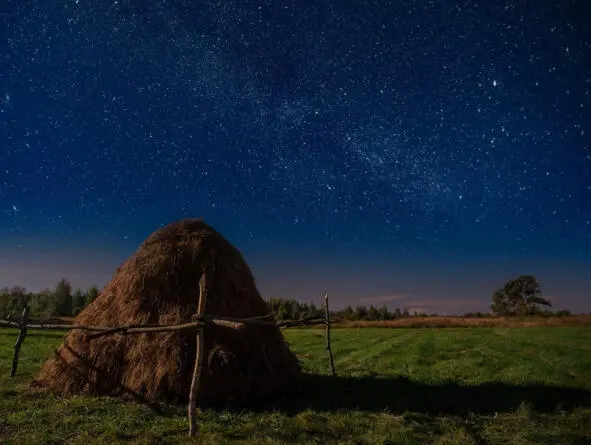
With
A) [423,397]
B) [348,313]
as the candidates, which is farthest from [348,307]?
[423,397]

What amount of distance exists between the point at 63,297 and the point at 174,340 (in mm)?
84165

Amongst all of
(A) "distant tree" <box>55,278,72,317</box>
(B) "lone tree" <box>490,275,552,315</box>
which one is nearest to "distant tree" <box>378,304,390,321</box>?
(B) "lone tree" <box>490,275,552,315</box>

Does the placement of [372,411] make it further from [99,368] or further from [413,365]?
[413,365]

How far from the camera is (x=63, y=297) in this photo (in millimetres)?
82625

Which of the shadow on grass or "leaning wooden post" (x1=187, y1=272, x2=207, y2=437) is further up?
"leaning wooden post" (x1=187, y1=272, x2=207, y2=437)

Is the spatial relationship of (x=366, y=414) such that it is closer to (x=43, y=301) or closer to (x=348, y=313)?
(x=348, y=313)

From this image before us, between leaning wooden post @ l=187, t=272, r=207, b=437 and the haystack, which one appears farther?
the haystack

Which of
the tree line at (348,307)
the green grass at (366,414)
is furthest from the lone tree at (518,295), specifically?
the green grass at (366,414)

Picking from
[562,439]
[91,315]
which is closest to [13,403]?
[91,315]

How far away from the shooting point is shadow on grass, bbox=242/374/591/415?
1109 centimetres

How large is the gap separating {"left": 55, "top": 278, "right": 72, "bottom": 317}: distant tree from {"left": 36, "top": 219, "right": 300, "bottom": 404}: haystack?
76373 millimetres

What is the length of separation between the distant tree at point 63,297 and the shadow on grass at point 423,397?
7965cm

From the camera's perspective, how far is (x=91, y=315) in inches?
526

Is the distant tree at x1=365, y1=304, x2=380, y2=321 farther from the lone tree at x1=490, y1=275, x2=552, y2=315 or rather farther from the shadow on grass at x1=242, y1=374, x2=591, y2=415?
the shadow on grass at x1=242, y1=374, x2=591, y2=415
